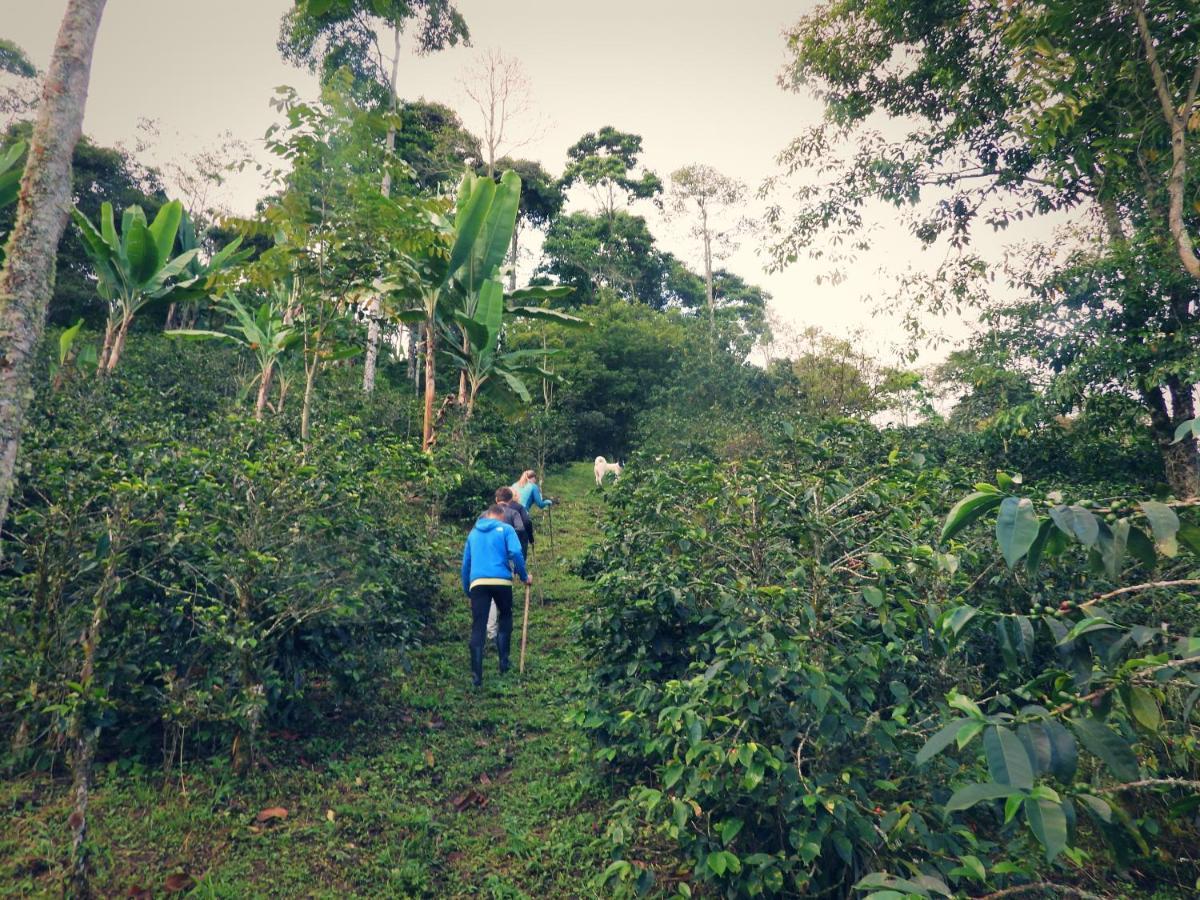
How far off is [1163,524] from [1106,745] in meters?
0.42

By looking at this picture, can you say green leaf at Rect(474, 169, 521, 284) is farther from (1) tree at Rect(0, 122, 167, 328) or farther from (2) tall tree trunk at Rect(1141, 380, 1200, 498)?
(1) tree at Rect(0, 122, 167, 328)

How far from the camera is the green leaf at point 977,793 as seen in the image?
1.19 metres

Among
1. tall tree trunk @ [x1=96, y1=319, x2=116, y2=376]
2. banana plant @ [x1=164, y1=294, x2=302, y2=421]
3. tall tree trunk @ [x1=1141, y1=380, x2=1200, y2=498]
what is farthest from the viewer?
banana plant @ [x1=164, y1=294, x2=302, y2=421]

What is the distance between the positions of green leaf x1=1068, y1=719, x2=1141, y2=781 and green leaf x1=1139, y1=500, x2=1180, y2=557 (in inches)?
13.7

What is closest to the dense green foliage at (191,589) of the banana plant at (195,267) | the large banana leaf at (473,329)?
the large banana leaf at (473,329)

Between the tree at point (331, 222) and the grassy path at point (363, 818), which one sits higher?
the tree at point (331, 222)

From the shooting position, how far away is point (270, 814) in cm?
378

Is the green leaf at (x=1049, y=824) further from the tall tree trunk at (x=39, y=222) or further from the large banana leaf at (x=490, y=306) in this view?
the large banana leaf at (x=490, y=306)

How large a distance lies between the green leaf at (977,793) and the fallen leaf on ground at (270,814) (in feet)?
12.4

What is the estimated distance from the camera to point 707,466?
4.66 metres

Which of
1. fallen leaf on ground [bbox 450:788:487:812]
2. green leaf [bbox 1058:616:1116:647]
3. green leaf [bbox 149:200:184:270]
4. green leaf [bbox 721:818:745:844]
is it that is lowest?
fallen leaf on ground [bbox 450:788:487:812]

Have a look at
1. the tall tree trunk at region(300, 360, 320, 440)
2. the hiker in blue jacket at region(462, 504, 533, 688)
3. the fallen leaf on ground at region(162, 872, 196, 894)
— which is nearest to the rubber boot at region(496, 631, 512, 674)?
the hiker in blue jacket at region(462, 504, 533, 688)

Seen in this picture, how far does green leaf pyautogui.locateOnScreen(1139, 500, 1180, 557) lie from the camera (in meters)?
1.19

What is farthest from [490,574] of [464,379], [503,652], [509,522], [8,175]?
[8,175]
